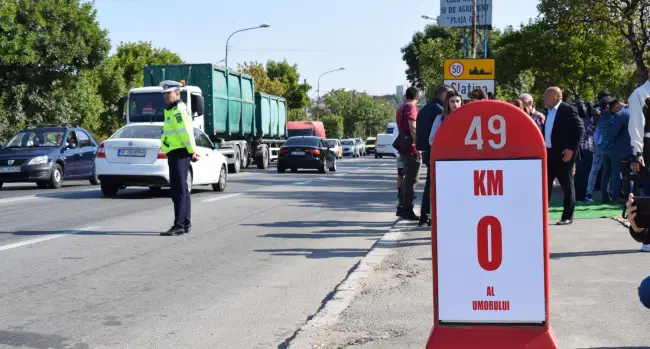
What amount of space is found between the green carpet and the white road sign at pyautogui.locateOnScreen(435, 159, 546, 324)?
923 centimetres

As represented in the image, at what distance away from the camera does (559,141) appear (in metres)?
12.0

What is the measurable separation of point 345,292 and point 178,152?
16.2 feet

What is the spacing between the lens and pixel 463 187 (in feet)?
14.8

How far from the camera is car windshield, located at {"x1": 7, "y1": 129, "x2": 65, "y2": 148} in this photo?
925 inches

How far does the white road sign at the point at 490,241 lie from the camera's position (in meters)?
4.45

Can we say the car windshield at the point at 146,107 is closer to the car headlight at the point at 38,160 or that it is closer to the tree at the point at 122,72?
the car headlight at the point at 38,160

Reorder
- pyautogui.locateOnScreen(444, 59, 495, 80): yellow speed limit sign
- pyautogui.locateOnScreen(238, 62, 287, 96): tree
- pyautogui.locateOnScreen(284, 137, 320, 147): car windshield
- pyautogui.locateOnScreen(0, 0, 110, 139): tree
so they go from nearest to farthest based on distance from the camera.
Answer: pyautogui.locateOnScreen(444, 59, 495, 80): yellow speed limit sign
pyautogui.locateOnScreen(284, 137, 320, 147): car windshield
pyautogui.locateOnScreen(0, 0, 110, 139): tree
pyautogui.locateOnScreen(238, 62, 287, 96): tree

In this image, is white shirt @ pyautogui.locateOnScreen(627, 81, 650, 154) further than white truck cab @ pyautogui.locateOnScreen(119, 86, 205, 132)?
No

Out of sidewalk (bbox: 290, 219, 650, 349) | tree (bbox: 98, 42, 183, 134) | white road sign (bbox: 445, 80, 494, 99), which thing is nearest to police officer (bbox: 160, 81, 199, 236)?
sidewalk (bbox: 290, 219, 650, 349)

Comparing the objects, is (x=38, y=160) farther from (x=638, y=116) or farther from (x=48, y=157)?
(x=638, y=116)

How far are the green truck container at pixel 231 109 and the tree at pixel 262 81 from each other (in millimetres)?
38771

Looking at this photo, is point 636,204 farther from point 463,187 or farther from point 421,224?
point 421,224

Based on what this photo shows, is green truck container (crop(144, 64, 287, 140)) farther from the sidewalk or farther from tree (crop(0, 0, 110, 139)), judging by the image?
the sidewalk


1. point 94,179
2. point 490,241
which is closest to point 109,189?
point 94,179
